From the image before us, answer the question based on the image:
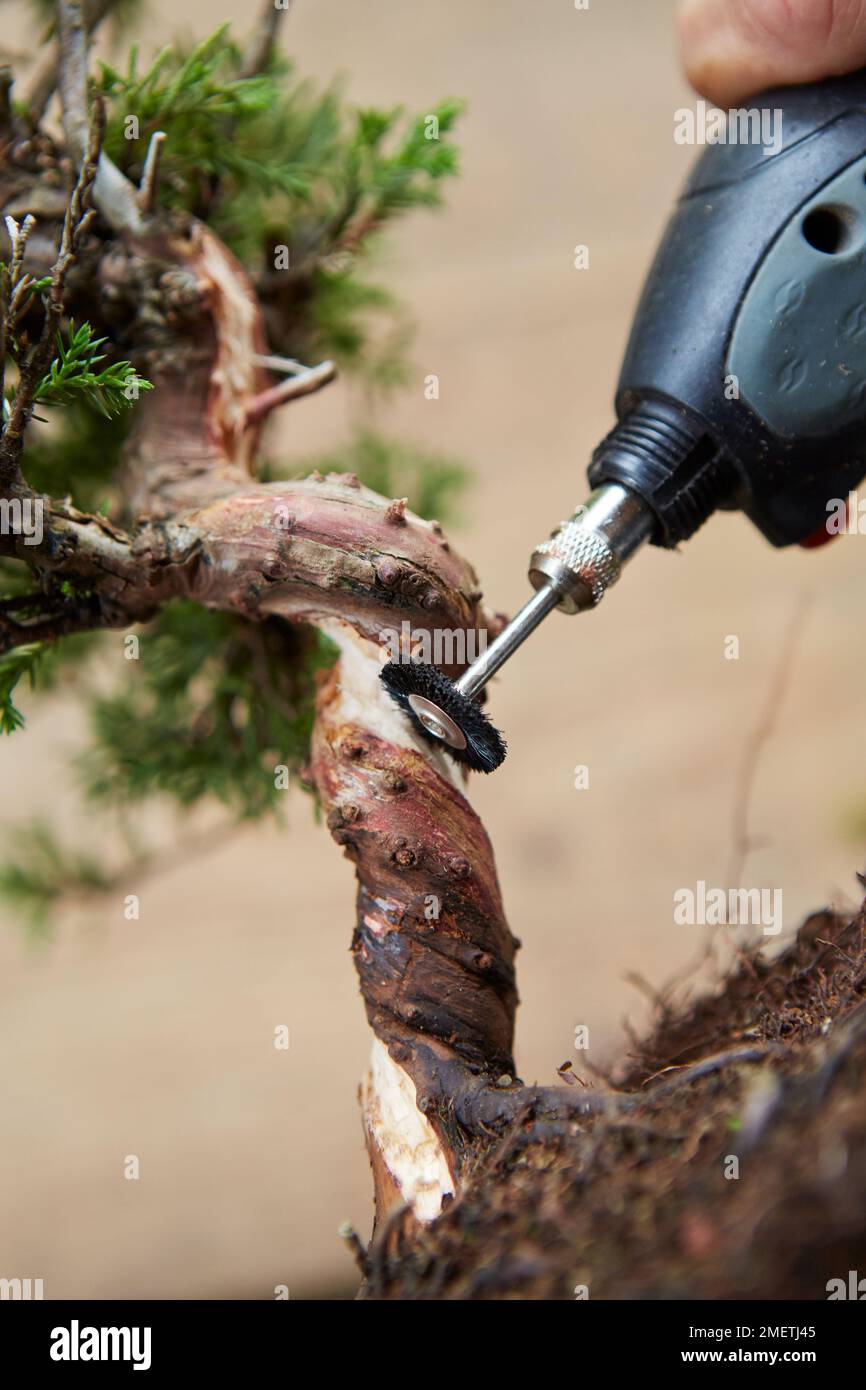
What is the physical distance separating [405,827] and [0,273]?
37cm

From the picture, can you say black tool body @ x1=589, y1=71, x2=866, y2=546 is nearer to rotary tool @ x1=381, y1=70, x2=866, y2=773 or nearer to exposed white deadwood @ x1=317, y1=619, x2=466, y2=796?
rotary tool @ x1=381, y1=70, x2=866, y2=773

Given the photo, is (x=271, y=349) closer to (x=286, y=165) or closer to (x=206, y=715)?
(x=286, y=165)

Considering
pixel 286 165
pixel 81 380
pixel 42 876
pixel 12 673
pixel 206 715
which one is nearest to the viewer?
pixel 81 380

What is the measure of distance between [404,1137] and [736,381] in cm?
47

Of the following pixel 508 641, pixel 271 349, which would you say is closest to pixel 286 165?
pixel 271 349

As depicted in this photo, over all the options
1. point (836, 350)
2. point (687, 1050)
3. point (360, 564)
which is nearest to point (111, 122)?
point (360, 564)

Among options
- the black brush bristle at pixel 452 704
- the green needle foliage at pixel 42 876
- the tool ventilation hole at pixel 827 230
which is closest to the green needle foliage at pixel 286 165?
the tool ventilation hole at pixel 827 230

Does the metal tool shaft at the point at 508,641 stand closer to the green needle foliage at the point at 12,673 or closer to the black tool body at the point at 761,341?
the black tool body at the point at 761,341

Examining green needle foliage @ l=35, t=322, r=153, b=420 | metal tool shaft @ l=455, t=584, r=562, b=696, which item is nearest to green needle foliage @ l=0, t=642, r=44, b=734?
green needle foliage @ l=35, t=322, r=153, b=420

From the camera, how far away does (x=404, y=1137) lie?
65 centimetres

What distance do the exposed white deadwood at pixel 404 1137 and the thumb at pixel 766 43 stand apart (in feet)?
2.16

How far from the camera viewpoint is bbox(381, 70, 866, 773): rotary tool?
66 cm

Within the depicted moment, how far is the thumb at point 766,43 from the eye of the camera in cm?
70

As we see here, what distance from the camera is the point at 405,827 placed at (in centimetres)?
67
